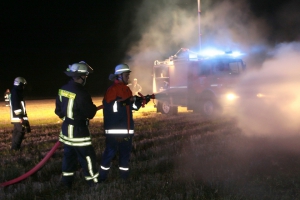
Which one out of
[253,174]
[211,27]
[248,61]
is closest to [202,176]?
[253,174]

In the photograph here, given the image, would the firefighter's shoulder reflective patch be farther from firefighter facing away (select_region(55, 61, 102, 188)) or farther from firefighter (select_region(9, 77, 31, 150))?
firefighter (select_region(9, 77, 31, 150))

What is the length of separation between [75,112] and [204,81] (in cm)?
970

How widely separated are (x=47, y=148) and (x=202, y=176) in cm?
414

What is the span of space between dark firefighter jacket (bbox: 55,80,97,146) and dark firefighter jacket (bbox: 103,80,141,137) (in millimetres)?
381

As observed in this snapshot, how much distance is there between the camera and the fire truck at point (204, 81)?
13938mm

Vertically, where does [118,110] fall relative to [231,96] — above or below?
below

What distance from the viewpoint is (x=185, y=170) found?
6055mm

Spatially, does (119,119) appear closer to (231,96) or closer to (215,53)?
(231,96)

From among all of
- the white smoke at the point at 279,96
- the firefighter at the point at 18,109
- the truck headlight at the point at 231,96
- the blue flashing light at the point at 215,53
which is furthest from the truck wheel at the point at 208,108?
the firefighter at the point at 18,109

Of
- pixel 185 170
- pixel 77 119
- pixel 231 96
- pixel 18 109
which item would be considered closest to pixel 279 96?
pixel 231 96

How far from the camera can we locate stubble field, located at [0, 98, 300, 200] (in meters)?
4.85

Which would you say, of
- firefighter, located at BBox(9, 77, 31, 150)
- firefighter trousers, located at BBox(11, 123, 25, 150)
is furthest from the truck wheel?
firefighter trousers, located at BBox(11, 123, 25, 150)

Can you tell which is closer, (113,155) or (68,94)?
(68,94)

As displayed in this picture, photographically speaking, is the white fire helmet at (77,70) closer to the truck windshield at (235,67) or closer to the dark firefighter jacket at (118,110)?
the dark firefighter jacket at (118,110)
